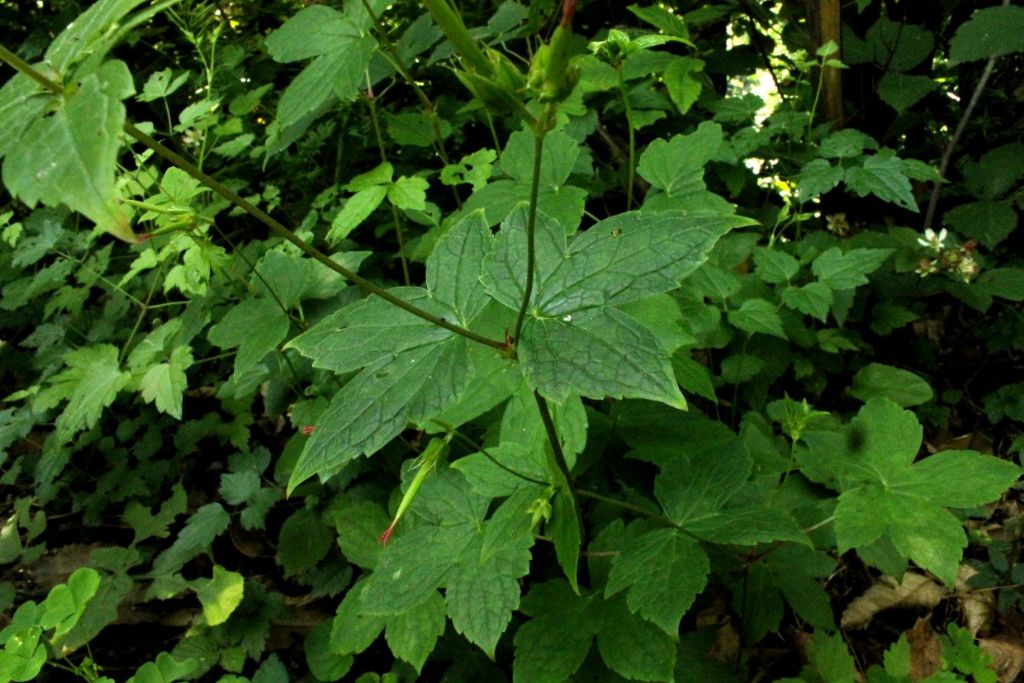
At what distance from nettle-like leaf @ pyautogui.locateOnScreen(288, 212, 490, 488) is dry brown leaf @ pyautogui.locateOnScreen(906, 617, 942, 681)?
152 centimetres

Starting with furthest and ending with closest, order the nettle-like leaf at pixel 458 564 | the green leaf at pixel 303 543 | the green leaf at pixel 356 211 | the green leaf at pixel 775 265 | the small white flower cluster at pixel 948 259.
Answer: the small white flower cluster at pixel 948 259 → the green leaf at pixel 775 265 → the green leaf at pixel 303 543 → the green leaf at pixel 356 211 → the nettle-like leaf at pixel 458 564

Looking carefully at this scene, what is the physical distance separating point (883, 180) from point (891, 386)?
0.64 meters

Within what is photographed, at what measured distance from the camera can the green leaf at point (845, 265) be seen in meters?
2.04

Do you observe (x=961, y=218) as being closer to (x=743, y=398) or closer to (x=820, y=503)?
(x=743, y=398)

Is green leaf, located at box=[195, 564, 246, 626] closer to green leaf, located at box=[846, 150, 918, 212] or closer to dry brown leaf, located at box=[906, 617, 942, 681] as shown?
dry brown leaf, located at box=[906, 617, 942, 681]

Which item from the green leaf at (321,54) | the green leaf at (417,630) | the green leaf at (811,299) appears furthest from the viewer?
the green leaf at (811,299)

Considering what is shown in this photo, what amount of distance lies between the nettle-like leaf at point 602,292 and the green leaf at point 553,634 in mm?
703

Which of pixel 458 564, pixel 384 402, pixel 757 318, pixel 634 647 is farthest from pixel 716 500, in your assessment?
pixel 757 318

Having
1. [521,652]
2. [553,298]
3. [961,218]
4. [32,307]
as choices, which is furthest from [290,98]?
[961,218]

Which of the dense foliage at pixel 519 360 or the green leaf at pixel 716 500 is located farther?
the green leaf at pixel 716 500

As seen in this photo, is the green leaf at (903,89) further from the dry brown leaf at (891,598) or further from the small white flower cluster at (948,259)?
the dry brown leaf at (891,598)

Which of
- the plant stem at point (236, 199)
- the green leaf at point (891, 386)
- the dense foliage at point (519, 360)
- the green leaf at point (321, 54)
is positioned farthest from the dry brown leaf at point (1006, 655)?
the green leaf at point (321, 54)

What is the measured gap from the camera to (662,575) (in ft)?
3.89

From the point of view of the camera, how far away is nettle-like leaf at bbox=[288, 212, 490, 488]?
0.87m
